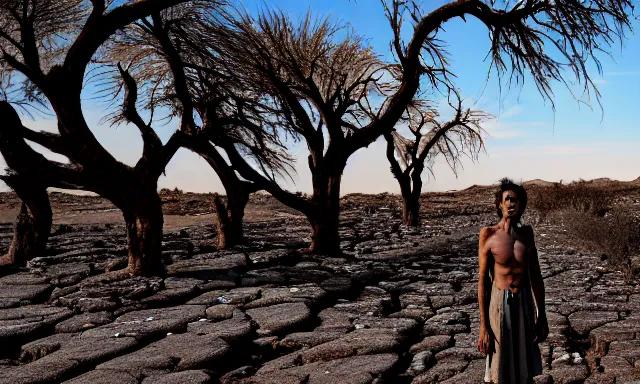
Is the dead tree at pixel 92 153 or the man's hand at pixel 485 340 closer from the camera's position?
the man's hand at pixel 485 340

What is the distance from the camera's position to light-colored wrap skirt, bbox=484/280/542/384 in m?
3.30

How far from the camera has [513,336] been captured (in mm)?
3316

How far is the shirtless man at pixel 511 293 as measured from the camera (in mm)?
3273

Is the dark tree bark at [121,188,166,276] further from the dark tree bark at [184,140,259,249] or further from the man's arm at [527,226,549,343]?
the man's arm at [527,226,549,343]

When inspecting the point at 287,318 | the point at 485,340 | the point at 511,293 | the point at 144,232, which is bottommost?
the point at 287,318

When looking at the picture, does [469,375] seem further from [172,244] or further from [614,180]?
[614,180]

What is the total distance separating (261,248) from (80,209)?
10834 mm

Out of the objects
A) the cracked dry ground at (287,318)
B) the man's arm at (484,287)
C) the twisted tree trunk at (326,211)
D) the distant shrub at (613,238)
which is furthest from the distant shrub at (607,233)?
the man's arm at (484,287)

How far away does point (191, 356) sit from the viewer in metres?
5.20

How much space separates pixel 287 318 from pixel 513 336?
3257 mm

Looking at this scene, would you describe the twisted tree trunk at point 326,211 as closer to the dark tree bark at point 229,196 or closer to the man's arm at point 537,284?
the dark tree bark at point 229,196

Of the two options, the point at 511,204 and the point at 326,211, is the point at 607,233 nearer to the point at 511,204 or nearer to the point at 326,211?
the point at 326,211

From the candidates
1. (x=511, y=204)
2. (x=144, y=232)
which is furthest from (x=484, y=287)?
(x=144, y=232)

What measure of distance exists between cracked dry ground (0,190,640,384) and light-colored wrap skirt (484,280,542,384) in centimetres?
120
